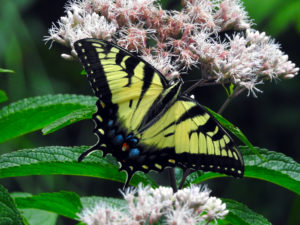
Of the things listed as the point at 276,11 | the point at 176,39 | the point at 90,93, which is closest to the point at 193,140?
the point at 176,39

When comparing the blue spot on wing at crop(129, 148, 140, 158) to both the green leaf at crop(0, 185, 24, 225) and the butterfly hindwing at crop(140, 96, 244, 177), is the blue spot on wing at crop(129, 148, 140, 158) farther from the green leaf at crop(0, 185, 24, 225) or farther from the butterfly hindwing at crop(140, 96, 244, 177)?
the green leaf at crop(0, 185, 24, 225)

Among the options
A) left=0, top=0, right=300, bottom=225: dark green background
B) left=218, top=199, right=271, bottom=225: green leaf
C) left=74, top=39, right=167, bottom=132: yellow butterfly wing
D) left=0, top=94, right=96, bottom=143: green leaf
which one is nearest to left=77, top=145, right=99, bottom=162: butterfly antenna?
left=74, top=39, right=167, bottom=132: yellow butterfly wing

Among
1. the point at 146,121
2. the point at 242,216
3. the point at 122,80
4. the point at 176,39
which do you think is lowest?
the point at 242,216

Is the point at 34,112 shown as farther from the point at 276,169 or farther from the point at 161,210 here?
the point at 276,169

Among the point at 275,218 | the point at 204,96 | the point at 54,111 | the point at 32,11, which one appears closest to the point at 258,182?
the point at 275,218

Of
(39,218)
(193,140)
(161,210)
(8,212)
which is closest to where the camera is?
(8,212)

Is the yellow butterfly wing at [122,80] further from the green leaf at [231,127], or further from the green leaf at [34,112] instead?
the green leaf at [231,127]
